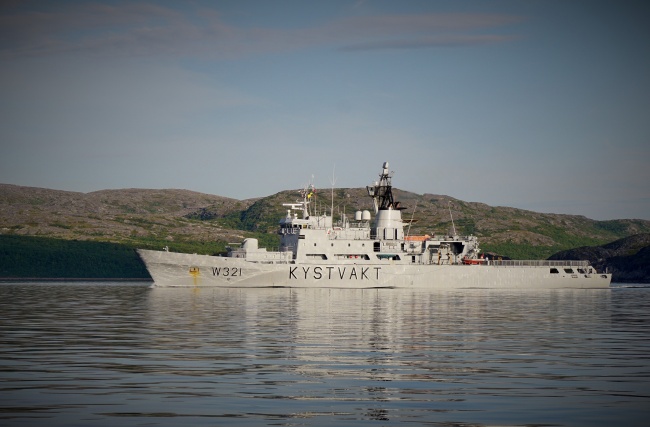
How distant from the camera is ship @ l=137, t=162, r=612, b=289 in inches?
3588

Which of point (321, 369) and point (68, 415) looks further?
point (321, 369)

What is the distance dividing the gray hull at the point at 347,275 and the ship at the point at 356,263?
0.39 feet

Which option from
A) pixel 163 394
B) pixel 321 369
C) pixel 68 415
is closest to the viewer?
pixel 68 415

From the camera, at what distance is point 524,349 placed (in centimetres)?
3052

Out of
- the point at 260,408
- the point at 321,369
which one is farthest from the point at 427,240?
the point at 260,408

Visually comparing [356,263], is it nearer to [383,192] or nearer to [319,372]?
[383,192]

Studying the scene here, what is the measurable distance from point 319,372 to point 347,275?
7188 cm

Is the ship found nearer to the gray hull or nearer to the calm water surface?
the gray hull

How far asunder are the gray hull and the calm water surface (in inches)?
1777

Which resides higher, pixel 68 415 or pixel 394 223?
pixel 394 223

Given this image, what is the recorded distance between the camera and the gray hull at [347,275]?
90562 millimetres

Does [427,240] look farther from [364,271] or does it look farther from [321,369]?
[321,369]

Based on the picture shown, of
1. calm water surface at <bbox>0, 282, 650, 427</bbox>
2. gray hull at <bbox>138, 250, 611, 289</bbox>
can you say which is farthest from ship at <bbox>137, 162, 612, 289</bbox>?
calm water surface at <bbox>0, 282, 650, 427</bbox>

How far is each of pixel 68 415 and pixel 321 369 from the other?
9.34 m
